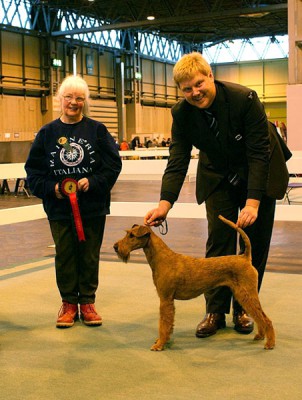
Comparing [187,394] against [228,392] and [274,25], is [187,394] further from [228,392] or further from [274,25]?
[274,25]

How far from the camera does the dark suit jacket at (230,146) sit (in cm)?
299

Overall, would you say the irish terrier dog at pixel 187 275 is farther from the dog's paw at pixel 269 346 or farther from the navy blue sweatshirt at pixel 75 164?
the navy blue sweatshirt at pixel 75 164

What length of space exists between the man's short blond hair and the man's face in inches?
0.8

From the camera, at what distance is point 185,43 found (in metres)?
34.4

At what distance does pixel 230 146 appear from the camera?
3084mm

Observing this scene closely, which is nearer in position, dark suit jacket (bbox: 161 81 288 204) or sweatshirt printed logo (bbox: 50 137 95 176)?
dark suit jacket (bbox: 161 81 288 204)

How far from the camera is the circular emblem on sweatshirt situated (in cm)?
348

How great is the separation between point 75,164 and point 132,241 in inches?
30.0

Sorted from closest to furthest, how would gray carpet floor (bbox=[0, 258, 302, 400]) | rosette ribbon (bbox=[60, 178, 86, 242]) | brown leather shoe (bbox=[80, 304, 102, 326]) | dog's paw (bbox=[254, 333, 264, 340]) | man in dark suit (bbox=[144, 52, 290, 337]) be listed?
gray carpet floor (bbox=[0, 258, 302, 400]) < man in dark suit (bbox=[144, 52, 290, 337]) < dog's paw (bbox=[254, 333, 264, 340]) < rosette ribbon (bbox=[60, 178, 86, 242]) < brown leather shoe (bbox=[80, 304, 102, 326])

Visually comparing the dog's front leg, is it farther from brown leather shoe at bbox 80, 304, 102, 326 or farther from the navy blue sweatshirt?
the navy blue sweatshirt

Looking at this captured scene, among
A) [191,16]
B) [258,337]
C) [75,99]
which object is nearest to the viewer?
[258,337]

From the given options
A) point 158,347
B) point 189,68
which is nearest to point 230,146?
point 189,68

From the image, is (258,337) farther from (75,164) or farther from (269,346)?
(75,164)

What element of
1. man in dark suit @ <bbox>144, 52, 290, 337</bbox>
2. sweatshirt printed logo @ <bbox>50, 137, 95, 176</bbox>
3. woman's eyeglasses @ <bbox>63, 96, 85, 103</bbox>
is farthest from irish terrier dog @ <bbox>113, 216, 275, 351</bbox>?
woman's eyeglasses @ <bbox>63, 96, 85, 103</bbox>
